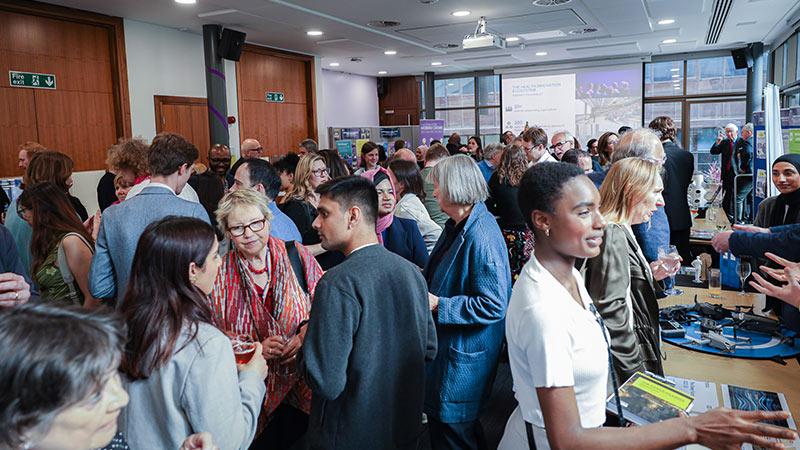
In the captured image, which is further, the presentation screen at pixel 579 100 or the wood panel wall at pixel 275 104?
the presentation screen at pixel 579 100

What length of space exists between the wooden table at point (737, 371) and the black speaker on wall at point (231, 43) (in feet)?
23.2

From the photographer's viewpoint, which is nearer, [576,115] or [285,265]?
[285,265]

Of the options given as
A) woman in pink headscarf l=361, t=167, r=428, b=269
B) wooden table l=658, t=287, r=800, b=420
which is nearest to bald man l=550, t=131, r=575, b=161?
woman in pink headscarf l=361, t=167, r=428, b=269

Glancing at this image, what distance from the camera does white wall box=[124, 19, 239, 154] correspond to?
737cm

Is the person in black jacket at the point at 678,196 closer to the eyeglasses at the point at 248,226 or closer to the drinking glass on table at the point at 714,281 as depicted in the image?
the drinking glass on table at the point at 714,281

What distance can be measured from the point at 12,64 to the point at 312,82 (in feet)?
17.7

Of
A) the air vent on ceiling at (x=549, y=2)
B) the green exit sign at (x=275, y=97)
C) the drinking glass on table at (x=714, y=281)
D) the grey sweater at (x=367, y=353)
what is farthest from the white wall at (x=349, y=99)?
the grey sweater at (x=367, y=353)

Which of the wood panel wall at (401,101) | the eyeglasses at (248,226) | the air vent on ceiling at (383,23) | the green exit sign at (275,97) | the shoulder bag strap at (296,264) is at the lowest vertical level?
the shoulder bag strap at (296,264)

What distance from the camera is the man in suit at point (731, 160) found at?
841 cm

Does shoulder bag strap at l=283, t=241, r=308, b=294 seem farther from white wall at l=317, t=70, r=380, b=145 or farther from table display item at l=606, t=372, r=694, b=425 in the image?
white wall at l=317, t=70, r=380, b=145

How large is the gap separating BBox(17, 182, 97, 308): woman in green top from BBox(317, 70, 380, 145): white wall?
10.1m

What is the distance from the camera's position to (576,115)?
1299 centimetres

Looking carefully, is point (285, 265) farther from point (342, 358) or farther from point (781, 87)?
point (781, 87)

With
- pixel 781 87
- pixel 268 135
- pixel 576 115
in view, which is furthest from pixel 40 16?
pixel 781 87
